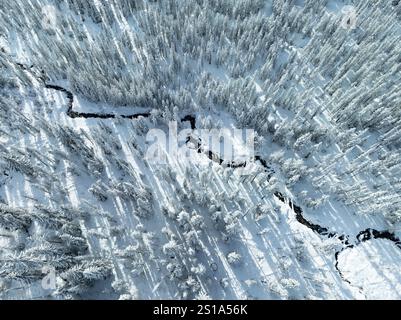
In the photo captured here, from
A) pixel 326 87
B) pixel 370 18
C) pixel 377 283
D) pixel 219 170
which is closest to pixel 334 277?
pixel 377 283

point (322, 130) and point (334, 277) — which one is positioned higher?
point (322, 130)

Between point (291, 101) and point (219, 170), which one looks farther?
point (291, 101)

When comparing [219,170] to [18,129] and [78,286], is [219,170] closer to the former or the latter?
[78,286]

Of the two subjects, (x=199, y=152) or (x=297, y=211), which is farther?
(x=199, y=152)

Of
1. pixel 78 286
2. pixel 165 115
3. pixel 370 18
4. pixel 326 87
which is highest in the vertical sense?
pixel 370 18

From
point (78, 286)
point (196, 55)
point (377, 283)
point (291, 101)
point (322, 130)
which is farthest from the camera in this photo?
point (196, 55)

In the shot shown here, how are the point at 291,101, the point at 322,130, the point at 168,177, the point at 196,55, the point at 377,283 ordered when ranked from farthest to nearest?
1. the point at 196,55
2. the point at 291,101
3. the point at 322,130
4. the point at 168,177
5. the point at 377,283

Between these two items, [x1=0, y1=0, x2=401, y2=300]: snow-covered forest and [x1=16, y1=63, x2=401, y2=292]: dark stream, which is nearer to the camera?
[x1=0, y1=0, x2=401, y2=300]: snow-covered forest

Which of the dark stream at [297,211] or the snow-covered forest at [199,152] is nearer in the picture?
the snow-covered forest at [199,152]
